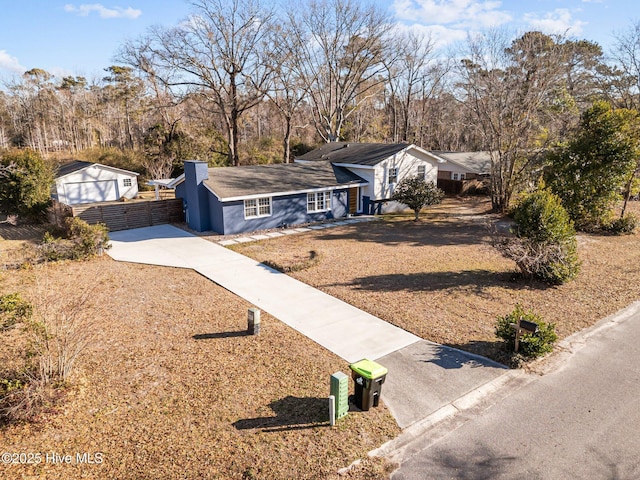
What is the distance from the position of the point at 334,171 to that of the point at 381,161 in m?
3.31

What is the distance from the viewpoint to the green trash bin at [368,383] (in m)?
7.30

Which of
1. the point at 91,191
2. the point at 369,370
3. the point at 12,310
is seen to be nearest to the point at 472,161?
the point at 91,191

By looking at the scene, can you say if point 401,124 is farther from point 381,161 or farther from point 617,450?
point 617,450

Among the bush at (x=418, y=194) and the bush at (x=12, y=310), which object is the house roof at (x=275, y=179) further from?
the bush at (x=12, y=310)

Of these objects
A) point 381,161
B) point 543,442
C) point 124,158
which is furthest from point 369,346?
point 124,158

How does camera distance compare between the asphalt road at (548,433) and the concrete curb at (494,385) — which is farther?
the concrete curb at (494,385)

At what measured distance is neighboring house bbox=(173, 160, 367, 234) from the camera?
2142cm

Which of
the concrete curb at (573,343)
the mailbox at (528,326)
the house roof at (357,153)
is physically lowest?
the concrete curb at (573,343)

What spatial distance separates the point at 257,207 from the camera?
Result: 22219mm

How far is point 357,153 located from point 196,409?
24333 mm

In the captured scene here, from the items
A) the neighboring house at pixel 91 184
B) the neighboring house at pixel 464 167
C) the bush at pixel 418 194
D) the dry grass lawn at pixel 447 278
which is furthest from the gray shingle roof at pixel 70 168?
the neighboring house at pixel 464 167

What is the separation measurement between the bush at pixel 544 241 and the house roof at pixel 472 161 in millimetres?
19951

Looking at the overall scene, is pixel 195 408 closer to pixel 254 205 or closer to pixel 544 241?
pixel 544 241

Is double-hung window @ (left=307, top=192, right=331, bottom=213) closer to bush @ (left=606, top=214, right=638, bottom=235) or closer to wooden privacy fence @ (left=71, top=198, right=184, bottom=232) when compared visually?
wooden privacy fence @ (left=71, top=198, right=184, bottom=232)
